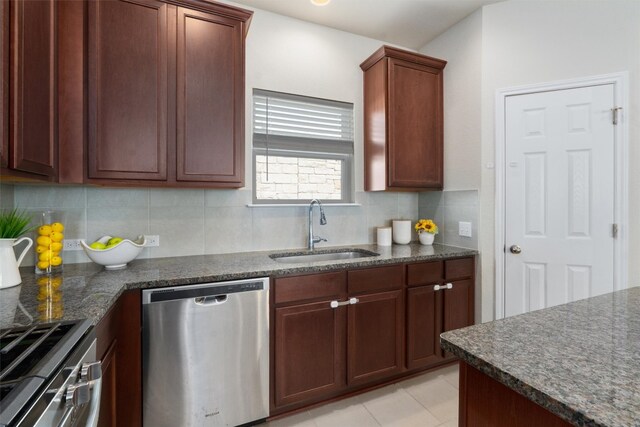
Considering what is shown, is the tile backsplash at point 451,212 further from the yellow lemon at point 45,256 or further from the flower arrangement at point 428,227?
the yellow lemon at point 45,256

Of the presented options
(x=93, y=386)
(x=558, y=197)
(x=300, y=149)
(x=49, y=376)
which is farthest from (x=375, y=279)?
(x=49, y=376)

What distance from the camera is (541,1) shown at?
230 cm

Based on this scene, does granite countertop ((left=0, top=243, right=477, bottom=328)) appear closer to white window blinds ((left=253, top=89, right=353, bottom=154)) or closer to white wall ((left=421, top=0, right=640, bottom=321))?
white wall ((left=421, top=0, right=640, bottom=321))

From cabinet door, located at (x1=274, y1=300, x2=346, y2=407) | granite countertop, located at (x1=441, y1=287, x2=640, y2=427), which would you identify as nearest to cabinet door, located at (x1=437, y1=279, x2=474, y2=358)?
cabinet door, located at (x1=274, y1=300, x2=346, y2=407)

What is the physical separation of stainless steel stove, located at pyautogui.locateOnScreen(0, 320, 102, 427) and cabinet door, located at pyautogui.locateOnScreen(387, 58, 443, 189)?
7.20 ft

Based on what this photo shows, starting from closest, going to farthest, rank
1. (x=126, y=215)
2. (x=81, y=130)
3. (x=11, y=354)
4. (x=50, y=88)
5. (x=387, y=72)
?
1. (x=11, y=354)
2. (x=50, y=88)
3. (x=81, y=130)
4. (x=126, y=215)
5. (x=387, y=72)

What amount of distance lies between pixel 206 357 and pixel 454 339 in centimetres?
132

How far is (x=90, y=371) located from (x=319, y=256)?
177 cm

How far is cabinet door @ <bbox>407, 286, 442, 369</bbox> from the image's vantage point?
7.35ft

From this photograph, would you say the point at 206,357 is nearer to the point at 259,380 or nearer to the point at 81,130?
the point at 259,380

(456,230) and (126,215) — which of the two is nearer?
(126,215)

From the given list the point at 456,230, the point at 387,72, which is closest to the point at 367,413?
the point at 456,230

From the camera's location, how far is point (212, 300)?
165 cm

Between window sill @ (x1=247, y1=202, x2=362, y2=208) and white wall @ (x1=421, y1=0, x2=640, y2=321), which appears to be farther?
window sill @ (x1=247, y1=202, x2=362, y2=208)
